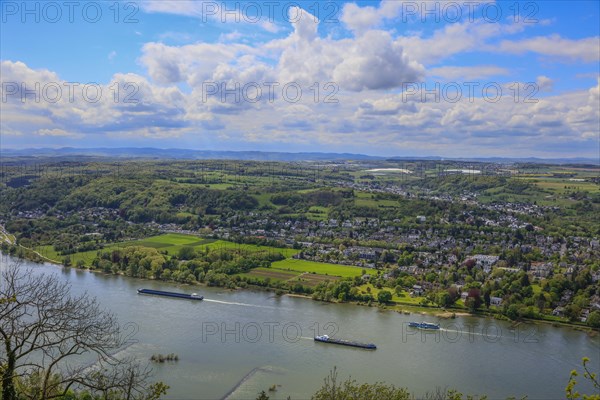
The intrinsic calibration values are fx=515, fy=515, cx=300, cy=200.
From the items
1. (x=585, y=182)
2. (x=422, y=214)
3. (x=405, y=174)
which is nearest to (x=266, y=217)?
(x=422, y=214)

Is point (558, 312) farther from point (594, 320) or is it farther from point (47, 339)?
point (47, 339)

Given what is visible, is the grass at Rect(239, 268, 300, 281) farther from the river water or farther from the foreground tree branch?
the foreground tree branch

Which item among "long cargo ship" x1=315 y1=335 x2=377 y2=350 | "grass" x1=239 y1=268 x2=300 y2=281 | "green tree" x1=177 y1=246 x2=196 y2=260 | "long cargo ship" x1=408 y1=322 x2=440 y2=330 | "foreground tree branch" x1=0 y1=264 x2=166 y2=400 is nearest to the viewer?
"foreground tree branch" x1=0 y1=264 x2=166 y2=400

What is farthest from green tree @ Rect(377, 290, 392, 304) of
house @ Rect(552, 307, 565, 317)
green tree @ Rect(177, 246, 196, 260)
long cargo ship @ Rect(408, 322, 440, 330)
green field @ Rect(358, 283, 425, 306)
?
green tree @ Rect(177, 246, 196, 260)

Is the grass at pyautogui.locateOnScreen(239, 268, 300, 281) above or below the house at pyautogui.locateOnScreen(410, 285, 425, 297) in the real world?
above

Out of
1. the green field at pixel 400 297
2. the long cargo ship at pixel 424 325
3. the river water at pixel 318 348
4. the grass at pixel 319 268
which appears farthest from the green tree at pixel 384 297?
the grass at pixel 319 268

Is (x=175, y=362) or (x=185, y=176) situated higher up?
(x=185, y=176)

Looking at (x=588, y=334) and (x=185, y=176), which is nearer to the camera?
(x=588, y=334)

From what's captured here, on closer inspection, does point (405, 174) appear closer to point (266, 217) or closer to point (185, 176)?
point (185, 176)
